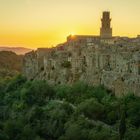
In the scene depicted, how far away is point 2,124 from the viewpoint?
28.8 metres

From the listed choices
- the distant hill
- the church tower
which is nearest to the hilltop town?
the church tower

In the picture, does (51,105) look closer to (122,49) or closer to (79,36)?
(122,49)

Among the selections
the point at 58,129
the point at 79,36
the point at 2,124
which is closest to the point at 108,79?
the point at 58,129

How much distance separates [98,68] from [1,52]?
1973 inches

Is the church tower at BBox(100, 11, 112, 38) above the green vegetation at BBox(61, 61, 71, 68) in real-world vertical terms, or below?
above

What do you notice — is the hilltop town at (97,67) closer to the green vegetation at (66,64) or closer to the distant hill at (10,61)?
the green vegetation at (66,64)

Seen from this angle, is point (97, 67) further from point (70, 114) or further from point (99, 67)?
point (70, 114)

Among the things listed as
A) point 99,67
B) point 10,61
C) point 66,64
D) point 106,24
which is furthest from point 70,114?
point 10,61

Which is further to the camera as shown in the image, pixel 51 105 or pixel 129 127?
pixel 51 105

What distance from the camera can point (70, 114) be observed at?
26.1 meters

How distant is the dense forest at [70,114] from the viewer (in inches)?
877

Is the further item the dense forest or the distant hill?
the distant hill

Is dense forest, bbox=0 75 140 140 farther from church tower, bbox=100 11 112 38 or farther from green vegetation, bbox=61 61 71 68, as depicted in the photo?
church tower, bbox=100 11 112 38

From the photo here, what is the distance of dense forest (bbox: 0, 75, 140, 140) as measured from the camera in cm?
2228
